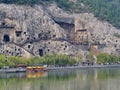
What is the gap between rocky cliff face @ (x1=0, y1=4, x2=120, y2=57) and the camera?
10481 cm

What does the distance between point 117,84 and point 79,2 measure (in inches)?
2382

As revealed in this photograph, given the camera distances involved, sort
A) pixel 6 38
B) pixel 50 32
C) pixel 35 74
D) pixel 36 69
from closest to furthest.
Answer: pixel 35 74 → pixel 36 69 → pixel 6 38 → pixel 50 32

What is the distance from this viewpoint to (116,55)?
113875 millimetres

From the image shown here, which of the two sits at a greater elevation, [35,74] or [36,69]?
[36,69]

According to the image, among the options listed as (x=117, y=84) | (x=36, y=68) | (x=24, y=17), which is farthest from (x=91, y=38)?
(x=117, y=84)

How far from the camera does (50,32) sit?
10938cm

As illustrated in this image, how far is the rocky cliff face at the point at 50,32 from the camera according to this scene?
104812mm

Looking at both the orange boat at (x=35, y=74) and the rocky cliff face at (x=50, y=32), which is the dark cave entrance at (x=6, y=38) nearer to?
the rocky cliff face at (x=50, y=32)

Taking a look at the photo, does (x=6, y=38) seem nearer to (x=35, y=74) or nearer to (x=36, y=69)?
(x=36, y=69)


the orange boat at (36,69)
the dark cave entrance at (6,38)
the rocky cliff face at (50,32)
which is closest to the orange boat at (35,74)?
the orange boat at (36,69)

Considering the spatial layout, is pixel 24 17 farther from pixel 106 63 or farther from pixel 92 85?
pixel 92 85

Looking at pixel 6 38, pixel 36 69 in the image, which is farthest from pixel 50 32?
pixel 36 69

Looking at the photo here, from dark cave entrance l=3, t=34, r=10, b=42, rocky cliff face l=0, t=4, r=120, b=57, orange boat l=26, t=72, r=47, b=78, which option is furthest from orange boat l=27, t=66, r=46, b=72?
dark cave entrance l=3, t=34, r=10, b=42

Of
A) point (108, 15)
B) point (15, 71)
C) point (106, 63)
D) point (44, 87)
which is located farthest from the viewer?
point (108, 15)
